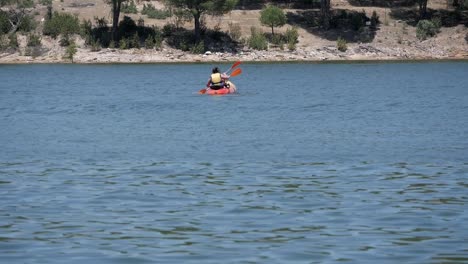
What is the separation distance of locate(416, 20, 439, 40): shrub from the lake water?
34.8 meters

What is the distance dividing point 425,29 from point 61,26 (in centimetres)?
2614

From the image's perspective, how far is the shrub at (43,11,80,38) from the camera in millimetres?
70625

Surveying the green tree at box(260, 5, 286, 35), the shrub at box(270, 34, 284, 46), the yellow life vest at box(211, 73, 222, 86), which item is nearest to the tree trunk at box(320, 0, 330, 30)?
the green tree at box(260, 5, 286, 35)

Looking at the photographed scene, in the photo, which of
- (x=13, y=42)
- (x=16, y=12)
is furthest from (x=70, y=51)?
Result: (x=16, y=12)

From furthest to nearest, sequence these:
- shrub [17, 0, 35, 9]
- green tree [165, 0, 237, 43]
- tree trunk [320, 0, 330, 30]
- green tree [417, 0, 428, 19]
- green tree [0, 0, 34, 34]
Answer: green tree [417, 0, 428, 19], tree trunk [320, 0, 330, 30], shrub [17, 0, 35, 9], green tree [0, 0, 34, 34], green tree [165, 0, 237, 43]

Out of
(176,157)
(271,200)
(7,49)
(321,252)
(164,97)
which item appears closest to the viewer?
(321,252)

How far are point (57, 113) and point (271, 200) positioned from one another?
62.7ft

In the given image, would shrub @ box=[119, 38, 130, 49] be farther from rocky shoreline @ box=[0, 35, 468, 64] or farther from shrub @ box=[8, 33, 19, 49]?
shrub @ box=[8, 33, 19, 49]

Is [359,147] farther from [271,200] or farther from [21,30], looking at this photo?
[21,30]

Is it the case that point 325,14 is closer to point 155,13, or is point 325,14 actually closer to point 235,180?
point 155,13

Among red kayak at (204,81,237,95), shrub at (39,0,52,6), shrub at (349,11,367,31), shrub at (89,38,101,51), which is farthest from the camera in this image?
shrub at (39,0,52,6)

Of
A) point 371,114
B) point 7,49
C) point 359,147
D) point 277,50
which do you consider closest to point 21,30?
point 7,49

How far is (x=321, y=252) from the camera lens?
12.9m

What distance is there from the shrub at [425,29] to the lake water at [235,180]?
34.8 meters
